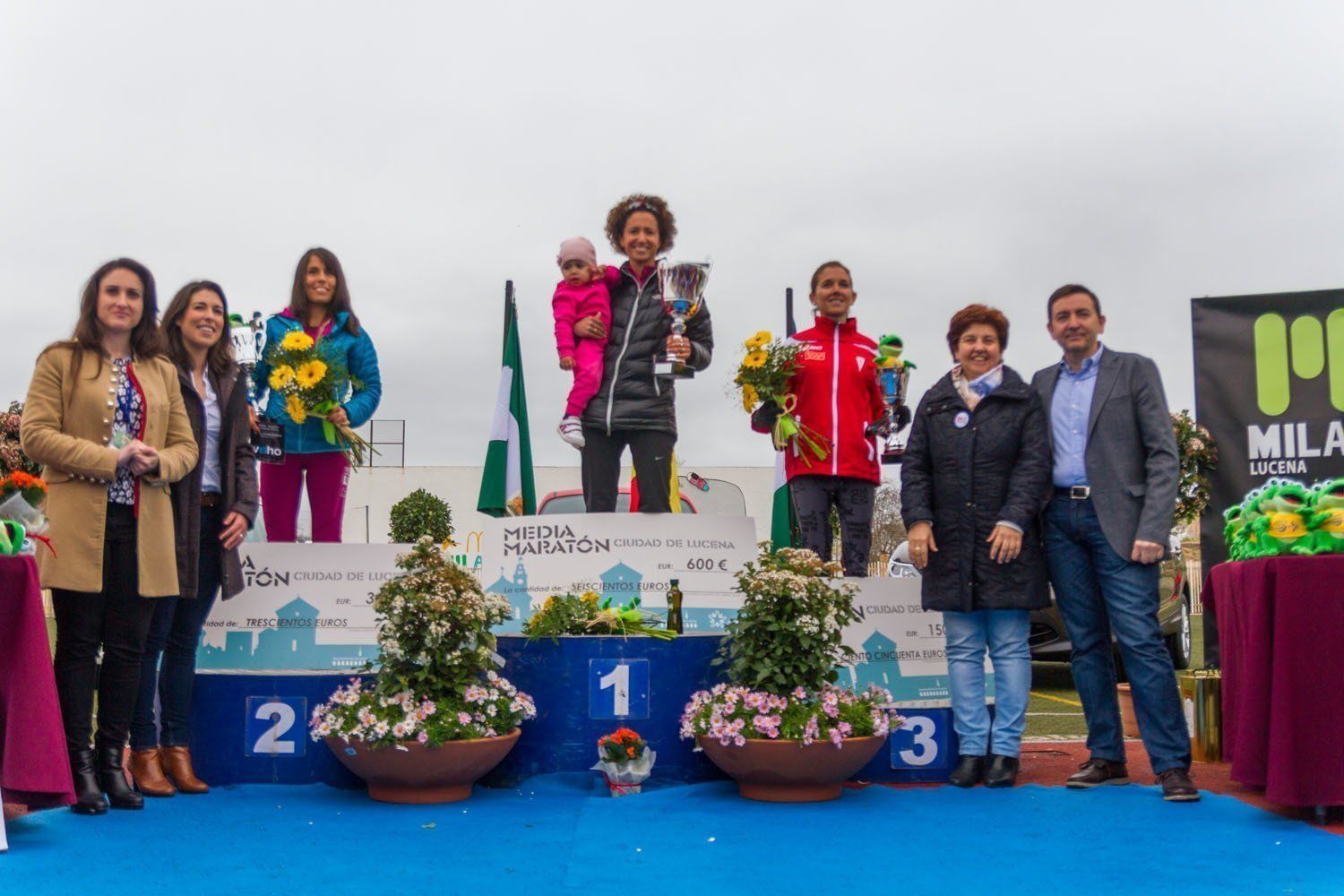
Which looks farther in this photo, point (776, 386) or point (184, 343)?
point (776, 386)

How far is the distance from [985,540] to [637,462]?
5.19 feet

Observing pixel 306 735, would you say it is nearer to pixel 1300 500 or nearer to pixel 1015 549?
pixel 1015 549

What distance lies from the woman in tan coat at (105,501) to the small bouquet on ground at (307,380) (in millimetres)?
817

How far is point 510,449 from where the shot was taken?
8125 mm

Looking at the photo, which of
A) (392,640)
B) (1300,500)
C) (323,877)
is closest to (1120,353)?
(1300,500)

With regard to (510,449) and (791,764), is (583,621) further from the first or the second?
(510,449)

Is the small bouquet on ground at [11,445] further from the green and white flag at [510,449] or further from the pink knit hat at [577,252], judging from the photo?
the pink knit hat at [577,252]

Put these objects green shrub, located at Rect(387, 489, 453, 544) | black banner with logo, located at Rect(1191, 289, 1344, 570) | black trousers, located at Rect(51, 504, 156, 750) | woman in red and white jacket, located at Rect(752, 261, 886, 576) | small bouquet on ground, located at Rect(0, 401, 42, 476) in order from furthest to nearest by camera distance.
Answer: green shrub, located at Rect(387, 489, 453, 544)
small bouquet on ground, located at Rect(0, 401, 42, 476)
black banner with logo, located at Rect(1191, 289, 1344, 570)
woman in red and white jacket, located at Rect(752, 261, 886, 576)
black trousers, located at Rect(51, 504, 156, 750)

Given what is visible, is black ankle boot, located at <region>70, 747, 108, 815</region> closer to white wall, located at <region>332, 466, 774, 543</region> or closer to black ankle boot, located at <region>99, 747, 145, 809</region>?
black ankle boot, located at <region>99, 747, 145, 809</region>

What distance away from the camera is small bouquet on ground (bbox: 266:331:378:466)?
5.04 m

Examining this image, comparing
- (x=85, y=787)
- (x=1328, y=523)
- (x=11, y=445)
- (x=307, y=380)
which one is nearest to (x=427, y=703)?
(x=85, y=787)

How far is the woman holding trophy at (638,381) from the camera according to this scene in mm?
5328

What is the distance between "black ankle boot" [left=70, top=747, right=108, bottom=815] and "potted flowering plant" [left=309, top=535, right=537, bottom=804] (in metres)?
0.73

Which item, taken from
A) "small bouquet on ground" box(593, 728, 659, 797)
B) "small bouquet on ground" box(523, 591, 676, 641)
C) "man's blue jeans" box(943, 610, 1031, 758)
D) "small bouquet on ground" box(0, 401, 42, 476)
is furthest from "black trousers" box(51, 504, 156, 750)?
"small bouquet on ground" box(0, 401, 42, 476)
